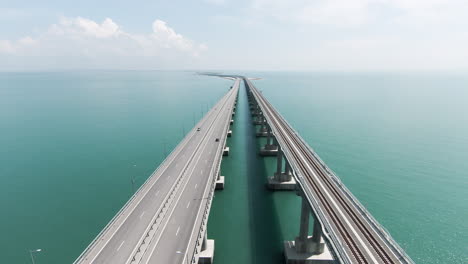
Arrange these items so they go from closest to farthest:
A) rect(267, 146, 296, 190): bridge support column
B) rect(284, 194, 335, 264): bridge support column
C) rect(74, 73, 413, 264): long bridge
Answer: rect(74, 73, 413, 264): long bridge → rect(284, 194, 335, 264): bridge support column → rect(267, 146, 296, 190): bridge support column

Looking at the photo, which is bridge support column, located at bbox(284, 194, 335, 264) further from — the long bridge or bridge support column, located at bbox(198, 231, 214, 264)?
bridge support column, located at bbox(198, 231, 214, 264)

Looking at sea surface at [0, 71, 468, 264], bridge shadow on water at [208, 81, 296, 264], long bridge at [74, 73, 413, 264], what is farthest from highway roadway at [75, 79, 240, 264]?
sea surface at [0, 71, 468, 264]

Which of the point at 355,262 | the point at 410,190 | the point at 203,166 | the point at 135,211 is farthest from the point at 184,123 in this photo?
the point at 355,262

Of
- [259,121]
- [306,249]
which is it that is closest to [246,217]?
[306,249]

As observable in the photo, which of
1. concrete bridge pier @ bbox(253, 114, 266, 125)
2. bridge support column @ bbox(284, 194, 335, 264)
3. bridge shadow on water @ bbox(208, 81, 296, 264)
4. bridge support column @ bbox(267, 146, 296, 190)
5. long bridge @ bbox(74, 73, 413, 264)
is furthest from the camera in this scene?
concrete bridge pier @ bbox(253, 114, 266, 125)

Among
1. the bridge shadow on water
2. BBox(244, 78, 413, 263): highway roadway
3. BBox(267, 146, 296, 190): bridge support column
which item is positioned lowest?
the bridge shadow on water

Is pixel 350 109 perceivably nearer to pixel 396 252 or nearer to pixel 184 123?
pixel 184 123

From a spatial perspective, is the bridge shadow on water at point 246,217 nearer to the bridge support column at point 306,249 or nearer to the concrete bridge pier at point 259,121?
the bridge support column at point 306,249
